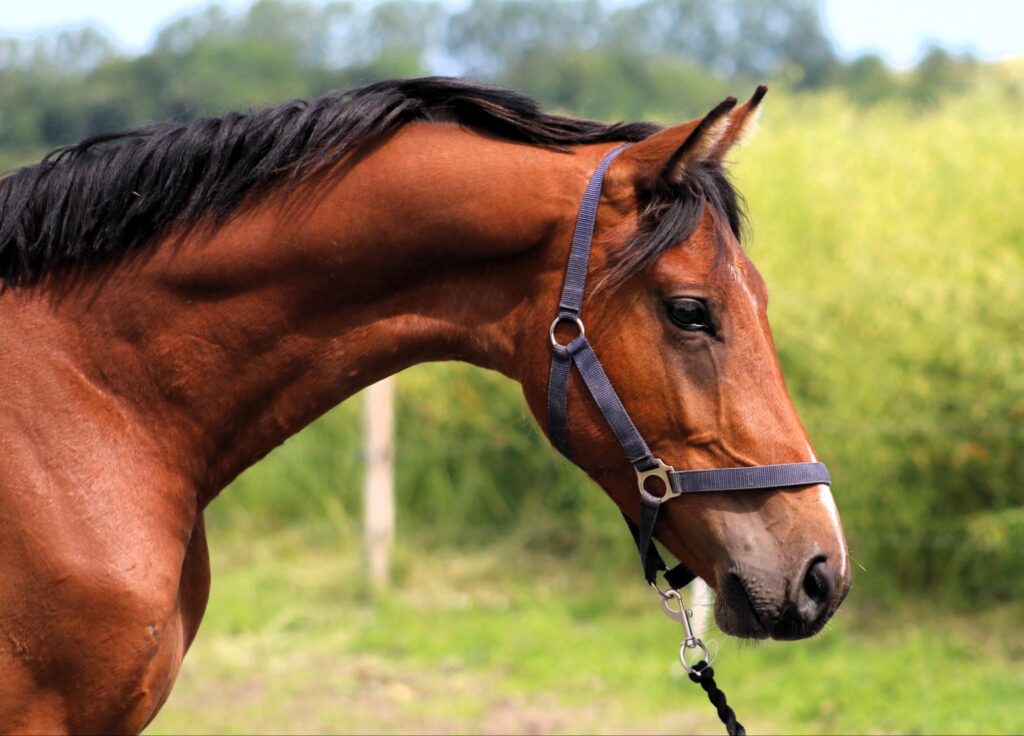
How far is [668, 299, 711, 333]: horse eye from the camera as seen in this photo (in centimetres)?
223

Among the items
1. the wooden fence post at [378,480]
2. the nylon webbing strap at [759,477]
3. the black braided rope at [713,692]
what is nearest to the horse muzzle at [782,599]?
the nylon webbing strap at [759,477]

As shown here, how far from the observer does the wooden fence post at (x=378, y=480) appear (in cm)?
745

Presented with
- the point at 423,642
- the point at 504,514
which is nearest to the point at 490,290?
the point at 423,642

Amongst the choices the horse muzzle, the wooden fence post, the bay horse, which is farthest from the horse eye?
the wooden fence post

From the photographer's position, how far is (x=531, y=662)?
6086 mm

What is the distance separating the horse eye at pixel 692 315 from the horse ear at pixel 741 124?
13.7 inches

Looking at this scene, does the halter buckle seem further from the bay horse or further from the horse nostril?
the horse nostril

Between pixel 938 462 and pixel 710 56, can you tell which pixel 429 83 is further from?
pixel 710 56

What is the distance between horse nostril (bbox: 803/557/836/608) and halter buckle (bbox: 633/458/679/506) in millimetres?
307

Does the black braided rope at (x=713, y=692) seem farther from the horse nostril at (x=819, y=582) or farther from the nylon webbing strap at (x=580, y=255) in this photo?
the nylon webbing strap at (x=580, y=255)

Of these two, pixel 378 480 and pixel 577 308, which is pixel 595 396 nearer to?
pixel 577 308

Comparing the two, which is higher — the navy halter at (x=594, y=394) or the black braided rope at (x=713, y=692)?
the navy halter at (x=594, y=394)

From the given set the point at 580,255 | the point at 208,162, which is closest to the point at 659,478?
the point at 580,255

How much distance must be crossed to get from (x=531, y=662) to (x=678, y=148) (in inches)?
173
